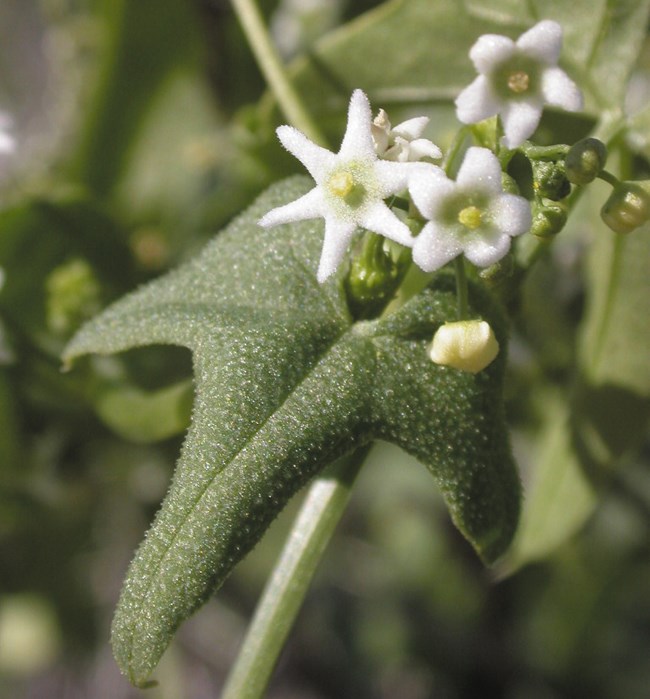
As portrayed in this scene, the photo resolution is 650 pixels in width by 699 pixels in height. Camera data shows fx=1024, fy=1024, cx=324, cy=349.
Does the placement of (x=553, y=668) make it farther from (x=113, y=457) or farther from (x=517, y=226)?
(x=517, y=226)

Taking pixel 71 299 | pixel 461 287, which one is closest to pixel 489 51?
pixel 461 287

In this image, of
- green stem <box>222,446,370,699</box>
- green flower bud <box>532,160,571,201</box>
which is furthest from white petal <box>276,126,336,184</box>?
green stem <box>222,446,370,699</box>

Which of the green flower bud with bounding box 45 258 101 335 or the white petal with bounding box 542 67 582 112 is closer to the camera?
the white petal with bounding box 542 67 582 112

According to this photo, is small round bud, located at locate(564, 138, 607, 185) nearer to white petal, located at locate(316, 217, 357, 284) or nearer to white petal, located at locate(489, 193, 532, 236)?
white petal, located at locate(489, 193, 532, 236)

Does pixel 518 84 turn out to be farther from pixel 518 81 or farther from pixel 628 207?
pixel 628 207

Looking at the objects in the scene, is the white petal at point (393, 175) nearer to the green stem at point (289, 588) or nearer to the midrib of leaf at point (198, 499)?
the midrib of leaf at point (198, 499)

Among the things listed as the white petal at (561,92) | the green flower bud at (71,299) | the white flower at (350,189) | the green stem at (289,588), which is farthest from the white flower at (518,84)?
the green flower bud at (71,299)
